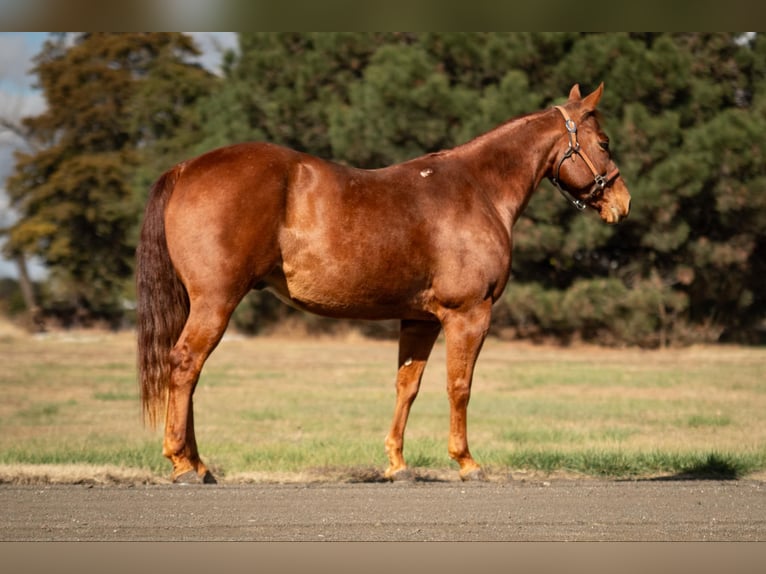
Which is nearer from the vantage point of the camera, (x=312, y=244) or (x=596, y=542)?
(x=596, y=542)

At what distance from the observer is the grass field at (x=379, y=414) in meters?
9.65

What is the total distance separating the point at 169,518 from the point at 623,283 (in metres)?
23.6

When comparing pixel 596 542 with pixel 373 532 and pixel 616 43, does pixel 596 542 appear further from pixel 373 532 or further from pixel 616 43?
pixel 616 43

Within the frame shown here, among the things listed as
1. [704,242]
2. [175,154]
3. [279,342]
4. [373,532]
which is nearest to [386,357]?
[279,342]

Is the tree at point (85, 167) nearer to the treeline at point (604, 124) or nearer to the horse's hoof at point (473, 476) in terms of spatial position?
the treeline at point (604, 124)

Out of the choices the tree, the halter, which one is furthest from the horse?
the tree

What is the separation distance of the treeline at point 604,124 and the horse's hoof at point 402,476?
63.2ft

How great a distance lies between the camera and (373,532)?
6086mm

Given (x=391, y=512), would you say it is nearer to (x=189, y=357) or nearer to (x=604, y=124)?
(x=189, y=357)

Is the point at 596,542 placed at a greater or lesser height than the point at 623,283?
greater

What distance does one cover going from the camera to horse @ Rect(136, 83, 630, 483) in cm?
740

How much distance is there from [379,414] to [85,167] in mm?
26861

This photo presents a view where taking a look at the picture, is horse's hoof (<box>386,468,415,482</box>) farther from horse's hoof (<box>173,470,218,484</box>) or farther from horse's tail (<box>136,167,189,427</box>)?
horse's tail (<box>136,167,189,427</box>)

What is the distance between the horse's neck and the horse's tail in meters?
2.31
